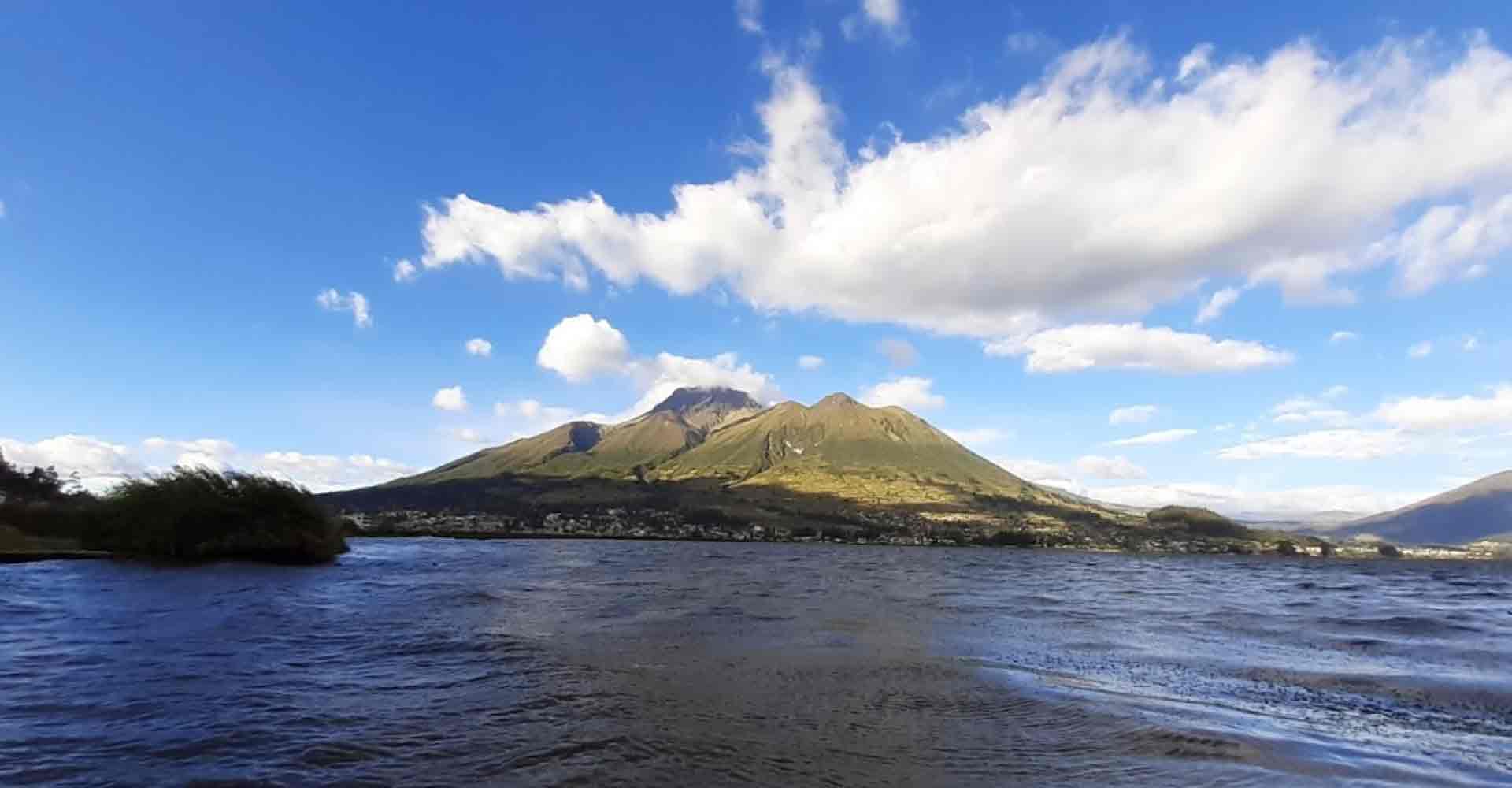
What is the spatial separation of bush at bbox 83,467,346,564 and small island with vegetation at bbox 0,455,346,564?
0.05 metres

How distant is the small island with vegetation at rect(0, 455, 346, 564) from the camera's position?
1881 inches

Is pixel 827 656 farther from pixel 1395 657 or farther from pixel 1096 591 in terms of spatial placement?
pixel 1096 591

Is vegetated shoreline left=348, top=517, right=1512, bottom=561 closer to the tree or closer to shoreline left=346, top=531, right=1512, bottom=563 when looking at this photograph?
shoreline left=346, top=531, right=1512, bottom=563

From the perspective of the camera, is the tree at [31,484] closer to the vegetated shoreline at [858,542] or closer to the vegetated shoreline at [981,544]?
the vegetated shoreline at [858,542]

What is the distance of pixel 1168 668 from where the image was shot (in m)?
18.9

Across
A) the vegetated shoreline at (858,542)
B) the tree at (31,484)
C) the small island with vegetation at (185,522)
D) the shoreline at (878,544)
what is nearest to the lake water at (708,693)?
the small island with vegetation at (185,522)

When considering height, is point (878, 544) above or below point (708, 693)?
below

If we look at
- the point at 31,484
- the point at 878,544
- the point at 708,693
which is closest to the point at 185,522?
the point at 31,484

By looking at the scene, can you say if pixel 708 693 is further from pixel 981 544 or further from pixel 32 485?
pixel 981 544

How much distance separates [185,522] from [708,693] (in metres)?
49.1

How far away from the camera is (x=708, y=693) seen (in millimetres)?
14250

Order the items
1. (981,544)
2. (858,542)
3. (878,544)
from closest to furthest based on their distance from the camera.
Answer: (878,544), (858,542), (981,544)

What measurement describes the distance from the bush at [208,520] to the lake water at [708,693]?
17539mm

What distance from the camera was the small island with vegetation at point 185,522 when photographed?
1881 inches
